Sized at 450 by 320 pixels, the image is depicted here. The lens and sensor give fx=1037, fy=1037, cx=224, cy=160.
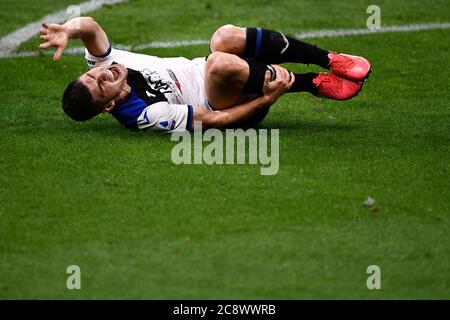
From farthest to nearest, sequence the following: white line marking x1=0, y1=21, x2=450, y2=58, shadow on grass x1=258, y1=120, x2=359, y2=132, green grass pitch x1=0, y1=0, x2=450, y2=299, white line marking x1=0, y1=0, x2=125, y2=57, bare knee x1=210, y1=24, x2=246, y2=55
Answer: white line marking x1=0, y1=0, x2=125, y2=57 → white line marking x1=0, y1=21, x2=450, y2=58 → shadow on grass x1=258, y1=120, x2=359, y2=132 → bare knee x1=210, y1=24, x2=246, y2=55 → green grass pitch x1=0, y1=0, x2=450, y2=299

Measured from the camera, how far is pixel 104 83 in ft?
25.4

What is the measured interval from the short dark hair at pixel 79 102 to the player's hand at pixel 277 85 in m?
1.27

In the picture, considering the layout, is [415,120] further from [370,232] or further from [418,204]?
[370,232]

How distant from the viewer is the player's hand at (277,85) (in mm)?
7754

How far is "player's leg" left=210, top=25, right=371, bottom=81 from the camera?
7969mm

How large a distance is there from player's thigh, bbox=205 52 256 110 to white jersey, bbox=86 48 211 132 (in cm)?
15

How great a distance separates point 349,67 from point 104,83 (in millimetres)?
1880

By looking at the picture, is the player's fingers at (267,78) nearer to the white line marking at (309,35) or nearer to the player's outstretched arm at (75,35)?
the player's outstretched arm at (75,35)

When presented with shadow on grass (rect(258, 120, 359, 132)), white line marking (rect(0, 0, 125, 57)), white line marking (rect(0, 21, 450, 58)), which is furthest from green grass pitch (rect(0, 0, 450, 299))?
white line marking (rect(0, 0, 125, 57))

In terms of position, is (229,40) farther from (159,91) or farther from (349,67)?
(349,67)

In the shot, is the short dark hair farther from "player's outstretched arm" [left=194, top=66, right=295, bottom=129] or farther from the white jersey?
"player's outstretched arm" [left=194, top=66, right=295, bottom=129]

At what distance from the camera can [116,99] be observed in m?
7.82

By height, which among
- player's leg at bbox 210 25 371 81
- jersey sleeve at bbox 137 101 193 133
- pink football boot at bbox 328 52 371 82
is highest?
player's leg at bbox 210 25 371 81
